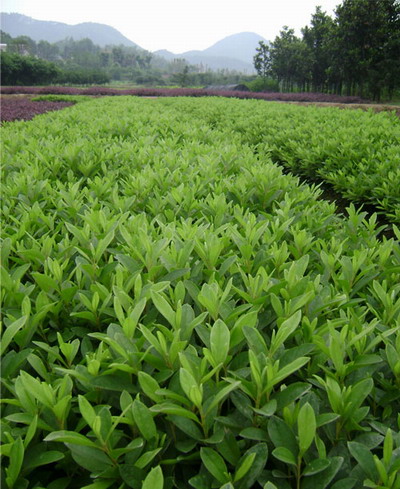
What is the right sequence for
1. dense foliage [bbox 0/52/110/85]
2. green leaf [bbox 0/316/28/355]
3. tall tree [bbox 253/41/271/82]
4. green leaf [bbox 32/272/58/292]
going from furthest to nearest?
tall tree [bbox 253/41/271/82], dense foliage [bbox 0/52/110/85], green leaf [bbox 32/272/58/292], green leaf [bbox 0/316/28/355]

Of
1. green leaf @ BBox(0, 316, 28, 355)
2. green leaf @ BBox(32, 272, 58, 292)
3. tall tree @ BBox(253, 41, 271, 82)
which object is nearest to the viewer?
green leaf @ BBox(0, 316, 28, 355)

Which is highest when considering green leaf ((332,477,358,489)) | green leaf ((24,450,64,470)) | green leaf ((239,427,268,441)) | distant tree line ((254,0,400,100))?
distant tree line ((254,0,400,100))

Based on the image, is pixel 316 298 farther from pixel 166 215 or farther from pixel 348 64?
pixel 348 64

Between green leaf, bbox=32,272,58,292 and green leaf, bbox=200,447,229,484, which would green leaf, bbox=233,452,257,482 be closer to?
green leaf, bbox=200,447,229,484

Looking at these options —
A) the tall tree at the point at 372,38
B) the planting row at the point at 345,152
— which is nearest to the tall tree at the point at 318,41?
the tall tree at the point at 372,38

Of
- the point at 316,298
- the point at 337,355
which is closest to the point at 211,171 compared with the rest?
the point at 316,298

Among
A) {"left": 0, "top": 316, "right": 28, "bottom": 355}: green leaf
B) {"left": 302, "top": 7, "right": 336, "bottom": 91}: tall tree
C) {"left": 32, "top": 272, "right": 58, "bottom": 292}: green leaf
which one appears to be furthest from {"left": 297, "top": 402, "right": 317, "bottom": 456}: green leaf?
{"left": 302, "top": 7, "right": 336, "bottom": 91}: tall tree

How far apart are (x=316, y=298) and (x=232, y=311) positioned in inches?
13.1

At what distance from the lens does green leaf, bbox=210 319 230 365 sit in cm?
103

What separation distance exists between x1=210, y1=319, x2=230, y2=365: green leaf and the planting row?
10.8ft

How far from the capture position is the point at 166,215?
218cm

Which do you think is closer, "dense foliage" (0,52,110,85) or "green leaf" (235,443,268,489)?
"green leaf" (235,443,268,489)

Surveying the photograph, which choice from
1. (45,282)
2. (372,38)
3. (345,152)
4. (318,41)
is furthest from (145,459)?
(318,41)

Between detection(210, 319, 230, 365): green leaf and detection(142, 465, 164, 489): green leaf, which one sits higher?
detection(210, 319, 230, 365): green leaf
